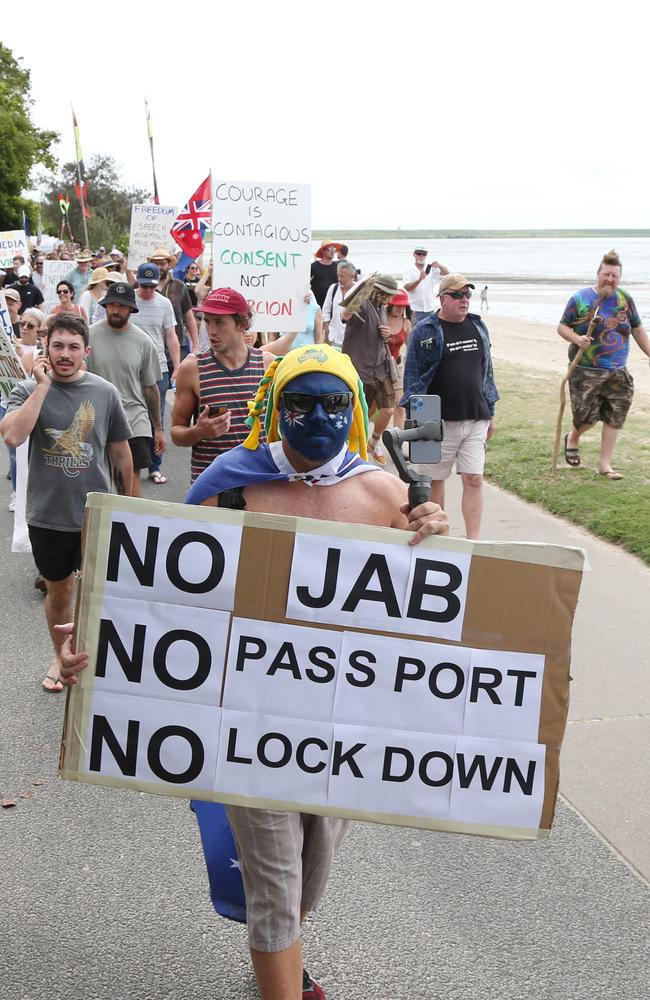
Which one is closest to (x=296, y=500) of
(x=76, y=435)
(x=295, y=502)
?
(x=295, y=502)

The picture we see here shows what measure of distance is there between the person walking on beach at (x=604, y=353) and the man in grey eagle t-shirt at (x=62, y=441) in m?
5.92

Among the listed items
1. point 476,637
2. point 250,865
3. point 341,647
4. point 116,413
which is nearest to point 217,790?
point 250,865

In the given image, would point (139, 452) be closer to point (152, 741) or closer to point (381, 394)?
point (381, 394)

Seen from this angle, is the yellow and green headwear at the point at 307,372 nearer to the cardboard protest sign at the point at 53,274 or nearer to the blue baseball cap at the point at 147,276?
the blue baseball cap at the point at 147,276

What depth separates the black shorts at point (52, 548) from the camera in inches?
209

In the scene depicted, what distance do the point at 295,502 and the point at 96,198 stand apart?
246ft

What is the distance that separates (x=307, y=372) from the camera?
3.04 meters

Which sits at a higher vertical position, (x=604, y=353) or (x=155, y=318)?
(x=155, y=318)

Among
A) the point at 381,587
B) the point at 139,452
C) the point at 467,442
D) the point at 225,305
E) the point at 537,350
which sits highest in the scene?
the point at 225,305

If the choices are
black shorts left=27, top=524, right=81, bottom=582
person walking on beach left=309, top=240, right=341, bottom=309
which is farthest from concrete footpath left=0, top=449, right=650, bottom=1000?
person walking on beach left=309, top=240, right=341, bottom=309

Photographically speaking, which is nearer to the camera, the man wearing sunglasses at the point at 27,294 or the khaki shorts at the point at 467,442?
the khaki shorts at the point at 467,442

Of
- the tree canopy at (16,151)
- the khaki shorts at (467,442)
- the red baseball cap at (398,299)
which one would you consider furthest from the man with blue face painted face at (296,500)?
the tree canopy at (16,151)

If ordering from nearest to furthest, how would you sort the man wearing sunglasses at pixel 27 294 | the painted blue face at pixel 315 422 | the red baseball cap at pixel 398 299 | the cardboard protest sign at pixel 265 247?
the painted blue face at pixel 315 422, the cardboard protest sign at pixel 265 247, the red baseball cap at pixel 398 299, the man wearing sunglasses at pixel 27 294

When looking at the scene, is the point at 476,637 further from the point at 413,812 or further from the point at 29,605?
the point at 29,605
